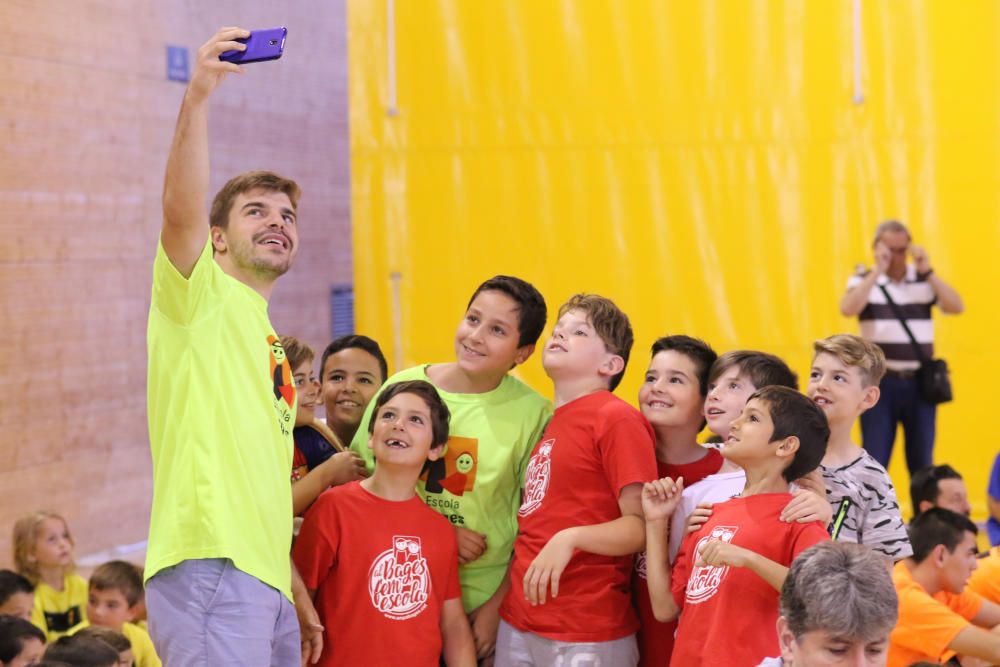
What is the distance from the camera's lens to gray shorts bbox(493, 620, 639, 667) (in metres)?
2.92

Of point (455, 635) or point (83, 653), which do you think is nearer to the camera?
point (455, 635)

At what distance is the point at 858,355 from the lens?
3264 mm

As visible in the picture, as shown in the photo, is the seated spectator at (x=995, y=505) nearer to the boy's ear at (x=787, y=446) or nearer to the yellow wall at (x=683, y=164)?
the yellow wall at (x=683, y=164)

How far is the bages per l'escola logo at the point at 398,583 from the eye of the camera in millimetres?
2943

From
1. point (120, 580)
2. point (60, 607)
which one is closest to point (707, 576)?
point (120, 580)

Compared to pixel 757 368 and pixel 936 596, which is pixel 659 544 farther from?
pixel 936 596

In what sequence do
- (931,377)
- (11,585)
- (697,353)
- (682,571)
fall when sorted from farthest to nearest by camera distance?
(931,377) → (11,585) → (697,353) → (682,571)

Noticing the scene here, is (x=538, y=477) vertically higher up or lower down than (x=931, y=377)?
lower down

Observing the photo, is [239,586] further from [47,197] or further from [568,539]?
[47,197]

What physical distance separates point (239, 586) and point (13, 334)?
418cm

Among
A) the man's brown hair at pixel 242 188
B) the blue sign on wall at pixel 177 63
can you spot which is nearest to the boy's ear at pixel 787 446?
the man's brown hair at pixel 242 188

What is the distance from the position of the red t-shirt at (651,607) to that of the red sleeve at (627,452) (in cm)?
15

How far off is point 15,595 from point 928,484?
146 inches

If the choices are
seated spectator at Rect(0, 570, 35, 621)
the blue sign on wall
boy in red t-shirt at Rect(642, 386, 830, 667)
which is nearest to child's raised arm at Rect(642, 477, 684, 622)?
boy in red t-shirt at Rect(642, 386, 830, 667)
